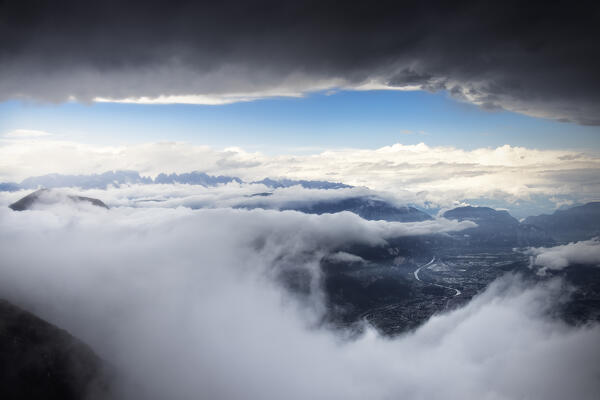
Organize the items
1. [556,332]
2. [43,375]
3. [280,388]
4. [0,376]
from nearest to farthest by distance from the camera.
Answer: [0,376]
[43,375]
[280,388]
[556,332]

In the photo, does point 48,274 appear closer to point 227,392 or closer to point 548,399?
point 227,392

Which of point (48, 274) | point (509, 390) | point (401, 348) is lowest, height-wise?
point (401, 348)

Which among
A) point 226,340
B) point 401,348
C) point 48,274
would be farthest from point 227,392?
point 401,348

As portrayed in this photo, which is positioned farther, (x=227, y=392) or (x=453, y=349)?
(x=453, y=349)

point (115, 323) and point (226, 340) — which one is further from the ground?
point (115, 323)

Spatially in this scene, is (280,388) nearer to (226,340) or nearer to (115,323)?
(226,340)

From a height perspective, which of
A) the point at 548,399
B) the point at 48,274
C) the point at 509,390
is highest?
the point at 48,274

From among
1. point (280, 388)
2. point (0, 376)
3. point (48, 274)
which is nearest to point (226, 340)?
point (280, 388)

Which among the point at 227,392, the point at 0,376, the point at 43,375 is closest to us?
the point at 0,376

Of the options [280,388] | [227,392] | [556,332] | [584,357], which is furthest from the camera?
[556,332]
